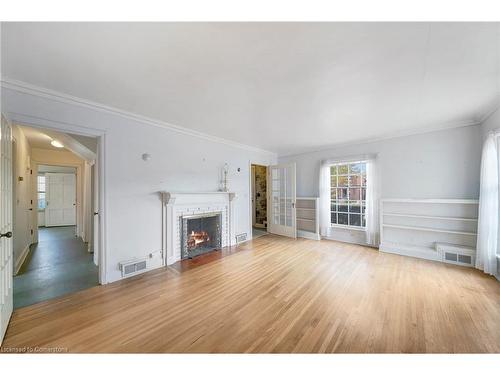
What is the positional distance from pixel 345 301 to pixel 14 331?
3.21m

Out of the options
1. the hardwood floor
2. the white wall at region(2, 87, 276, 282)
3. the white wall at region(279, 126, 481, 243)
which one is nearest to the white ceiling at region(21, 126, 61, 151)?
the white wall at region(2, 87, 276, 282)

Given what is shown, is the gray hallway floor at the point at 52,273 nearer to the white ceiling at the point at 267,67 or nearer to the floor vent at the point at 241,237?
the white ceiling at the point at 267,67

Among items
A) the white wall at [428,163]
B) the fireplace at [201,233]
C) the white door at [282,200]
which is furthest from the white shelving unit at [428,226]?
the fireplace at [201,233]

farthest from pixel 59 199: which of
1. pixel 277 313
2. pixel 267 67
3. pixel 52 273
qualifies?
pixel 267 67

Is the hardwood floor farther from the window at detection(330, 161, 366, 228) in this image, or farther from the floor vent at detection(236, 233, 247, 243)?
the window at detection(330, 161, 366, 228)

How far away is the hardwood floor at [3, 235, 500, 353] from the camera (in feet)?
5.08

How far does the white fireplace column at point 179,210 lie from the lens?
3238 millimetres

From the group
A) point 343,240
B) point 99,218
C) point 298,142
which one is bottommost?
point 343,240

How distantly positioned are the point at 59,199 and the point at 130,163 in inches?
274

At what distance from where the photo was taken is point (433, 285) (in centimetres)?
253

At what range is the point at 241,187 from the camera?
481 centimetres

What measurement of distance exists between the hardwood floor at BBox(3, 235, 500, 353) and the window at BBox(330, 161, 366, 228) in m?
1.63
